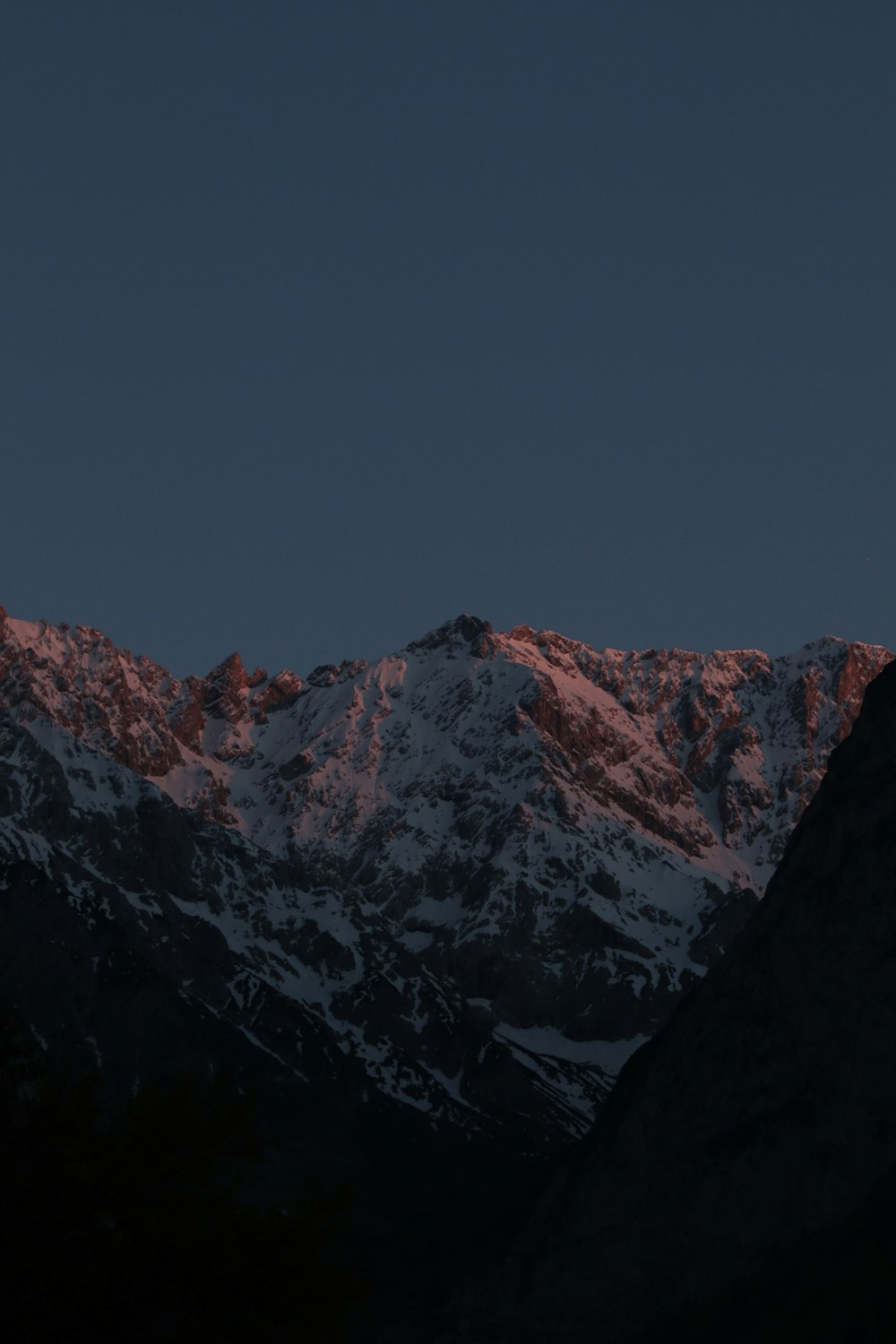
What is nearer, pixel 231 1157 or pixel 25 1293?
→ pixel 25 1293

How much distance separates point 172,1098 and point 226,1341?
568 centimetres

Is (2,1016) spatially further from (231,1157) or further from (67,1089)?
(231,1157)

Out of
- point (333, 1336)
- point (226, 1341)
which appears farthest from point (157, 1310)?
point (333, 1336)

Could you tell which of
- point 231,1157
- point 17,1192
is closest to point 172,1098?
point 231,1157

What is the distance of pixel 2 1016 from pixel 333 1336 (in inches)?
396

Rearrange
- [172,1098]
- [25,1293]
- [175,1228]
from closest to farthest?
[25,1293]
[175,1228]
[172,1098]

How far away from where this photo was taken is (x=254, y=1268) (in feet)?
137

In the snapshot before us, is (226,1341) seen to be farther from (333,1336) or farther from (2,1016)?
(2,1016)

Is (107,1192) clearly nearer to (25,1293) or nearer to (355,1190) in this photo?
(25,1293)

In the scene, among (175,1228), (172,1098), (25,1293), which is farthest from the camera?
(172,1098)

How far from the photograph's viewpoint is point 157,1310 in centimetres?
4062

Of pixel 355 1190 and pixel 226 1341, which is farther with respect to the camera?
pixel 355 1190

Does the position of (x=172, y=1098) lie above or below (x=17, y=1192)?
above

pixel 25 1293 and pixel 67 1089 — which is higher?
pixel 67 1089
